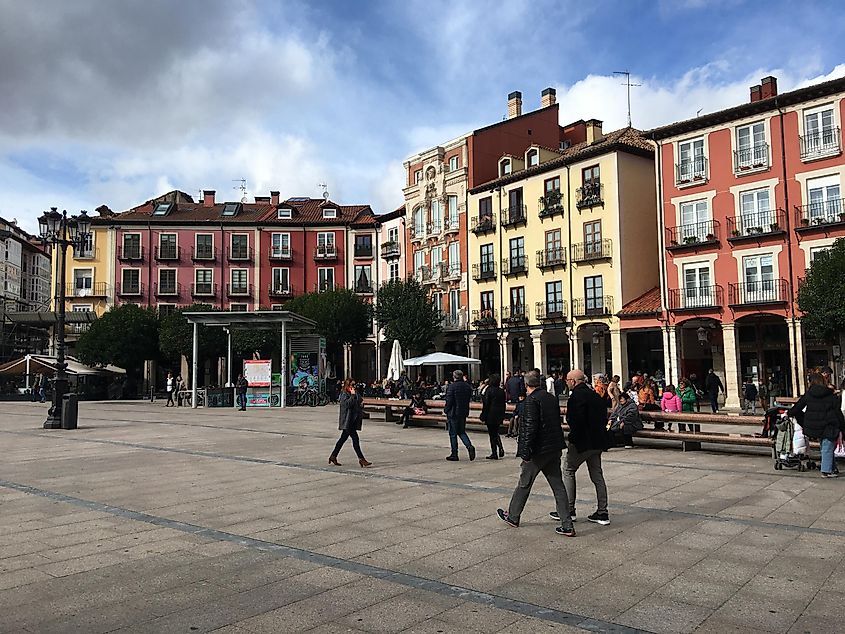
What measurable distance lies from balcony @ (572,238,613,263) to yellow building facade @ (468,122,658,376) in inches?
2.1

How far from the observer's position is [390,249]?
53469 millimetres

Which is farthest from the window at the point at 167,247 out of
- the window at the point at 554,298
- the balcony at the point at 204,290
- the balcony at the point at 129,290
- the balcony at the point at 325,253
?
the window at the point at 554,298

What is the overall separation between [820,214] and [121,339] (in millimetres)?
40401

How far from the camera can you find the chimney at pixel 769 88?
35.3 meters

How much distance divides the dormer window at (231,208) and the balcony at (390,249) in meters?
14.1

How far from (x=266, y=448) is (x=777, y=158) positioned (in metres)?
26.7

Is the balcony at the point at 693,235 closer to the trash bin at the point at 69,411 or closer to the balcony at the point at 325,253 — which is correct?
the trash bin at the point at 69,411

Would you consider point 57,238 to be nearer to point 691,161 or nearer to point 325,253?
point 691,161

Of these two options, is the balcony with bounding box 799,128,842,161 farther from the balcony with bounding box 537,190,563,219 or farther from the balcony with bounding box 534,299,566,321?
the balcony with bounding box 534,299,566,321

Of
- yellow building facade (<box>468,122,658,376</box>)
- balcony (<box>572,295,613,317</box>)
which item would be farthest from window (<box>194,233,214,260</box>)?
balcony (<box>572,295,613,317</box>)

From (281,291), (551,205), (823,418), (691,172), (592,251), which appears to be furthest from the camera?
(281,291)

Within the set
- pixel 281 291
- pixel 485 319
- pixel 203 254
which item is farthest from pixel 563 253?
pixel 203 254

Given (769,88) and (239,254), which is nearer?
(769,88)

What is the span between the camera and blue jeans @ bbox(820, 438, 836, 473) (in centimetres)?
1058
